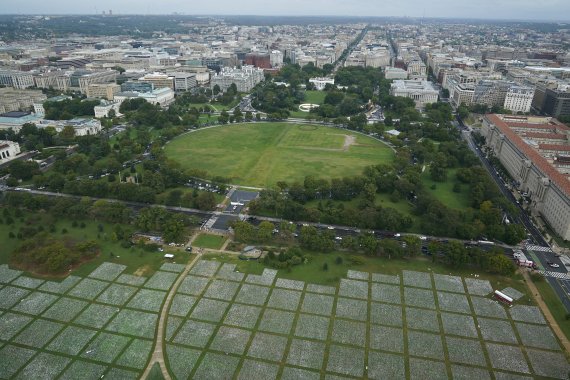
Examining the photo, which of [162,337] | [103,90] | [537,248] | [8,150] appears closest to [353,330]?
[162,337]

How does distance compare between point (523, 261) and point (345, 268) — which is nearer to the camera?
point (345, 268)

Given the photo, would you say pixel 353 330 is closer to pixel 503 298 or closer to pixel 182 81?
pixel 503 298

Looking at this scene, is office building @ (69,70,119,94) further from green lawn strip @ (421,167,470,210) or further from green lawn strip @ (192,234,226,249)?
green lawn strip @ (421,167,470,210)

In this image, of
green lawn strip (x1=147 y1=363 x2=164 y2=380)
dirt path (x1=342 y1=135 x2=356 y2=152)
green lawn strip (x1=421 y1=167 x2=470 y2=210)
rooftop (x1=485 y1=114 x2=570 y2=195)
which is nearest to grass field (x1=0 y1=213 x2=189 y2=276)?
green lawn strip (x1=147 y1=363 x2=164 y2=380)

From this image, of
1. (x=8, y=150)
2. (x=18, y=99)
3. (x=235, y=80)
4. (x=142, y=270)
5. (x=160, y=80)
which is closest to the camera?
(x=142, y=270)

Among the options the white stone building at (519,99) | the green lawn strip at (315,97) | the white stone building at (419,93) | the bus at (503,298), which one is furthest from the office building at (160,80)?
the bus at (503,298)

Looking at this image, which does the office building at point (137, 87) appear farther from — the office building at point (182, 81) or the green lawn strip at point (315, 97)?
the green lawn strip at point (315, 97)

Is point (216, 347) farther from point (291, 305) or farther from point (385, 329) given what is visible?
point (385, 329)
